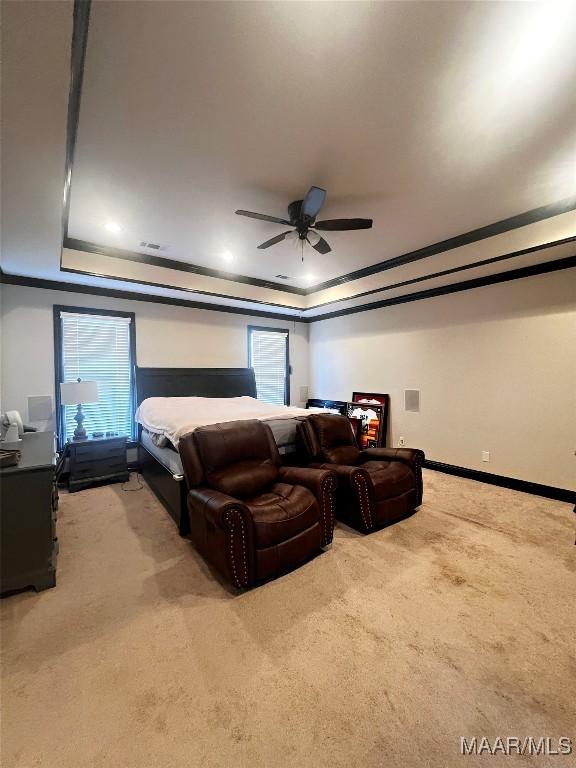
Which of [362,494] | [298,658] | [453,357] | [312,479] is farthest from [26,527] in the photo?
[453,357]

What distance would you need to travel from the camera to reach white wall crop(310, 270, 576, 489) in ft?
11.5

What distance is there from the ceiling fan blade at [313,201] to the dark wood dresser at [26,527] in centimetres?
271

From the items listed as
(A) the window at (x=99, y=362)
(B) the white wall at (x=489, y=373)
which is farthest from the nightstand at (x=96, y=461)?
(B) the white wall at (x=489, y=373)

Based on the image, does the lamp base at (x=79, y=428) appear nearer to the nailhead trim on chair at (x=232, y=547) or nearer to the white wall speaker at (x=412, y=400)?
the nailhead trim on chair at (x=232, y=547)

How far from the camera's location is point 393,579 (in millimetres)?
2223

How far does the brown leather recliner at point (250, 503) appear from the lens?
2.06 metres

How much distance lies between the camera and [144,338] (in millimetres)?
4879

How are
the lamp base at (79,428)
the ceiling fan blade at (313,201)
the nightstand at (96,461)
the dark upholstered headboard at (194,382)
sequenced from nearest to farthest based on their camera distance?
1. the ceiling fan blade at (313,201)
2. the nightstand at (96,461)
3. the lamp base at (79,428)
4. the dark upholstered headboard at (194,382)

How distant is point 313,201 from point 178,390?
3.61 meters

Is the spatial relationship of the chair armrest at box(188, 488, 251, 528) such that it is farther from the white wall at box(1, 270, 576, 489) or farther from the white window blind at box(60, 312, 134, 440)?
the white wall at box(1, 270, 576, 489)

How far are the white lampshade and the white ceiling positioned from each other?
150cm

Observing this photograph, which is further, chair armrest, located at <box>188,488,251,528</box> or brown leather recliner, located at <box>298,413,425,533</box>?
brown leather recliner, located at <box>298,413,425,533</box>

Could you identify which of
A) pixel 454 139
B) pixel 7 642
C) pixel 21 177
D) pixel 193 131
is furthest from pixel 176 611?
pixel 454 139
